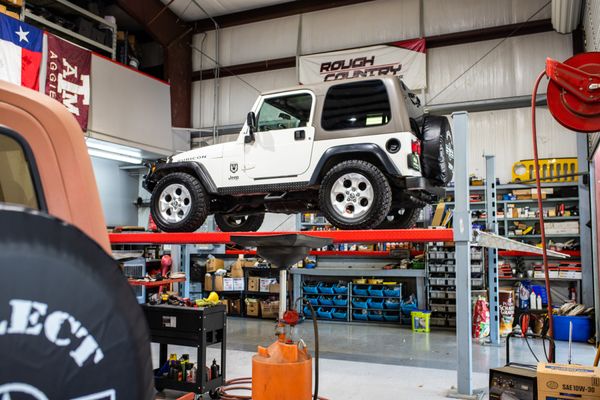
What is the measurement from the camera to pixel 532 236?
948 cm

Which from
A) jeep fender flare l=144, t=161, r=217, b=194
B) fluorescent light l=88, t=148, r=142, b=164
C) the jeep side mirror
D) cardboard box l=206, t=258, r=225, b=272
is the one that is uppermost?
fluorescent light l=88, t=148, r=142, b=164

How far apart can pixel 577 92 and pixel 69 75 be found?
937 centimetres

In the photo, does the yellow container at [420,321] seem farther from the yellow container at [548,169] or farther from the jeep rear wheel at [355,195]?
the jeep rear wheel at [355,195]

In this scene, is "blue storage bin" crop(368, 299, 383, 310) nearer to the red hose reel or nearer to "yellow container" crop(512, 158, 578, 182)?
"yellow container" crop(512, 158, 578, 182)

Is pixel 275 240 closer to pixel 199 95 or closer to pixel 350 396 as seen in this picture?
pixel 350 396

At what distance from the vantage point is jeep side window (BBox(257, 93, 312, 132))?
524 cm

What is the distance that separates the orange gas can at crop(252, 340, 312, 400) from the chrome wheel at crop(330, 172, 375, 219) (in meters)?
2.30

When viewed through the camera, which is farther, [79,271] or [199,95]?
[199,95]

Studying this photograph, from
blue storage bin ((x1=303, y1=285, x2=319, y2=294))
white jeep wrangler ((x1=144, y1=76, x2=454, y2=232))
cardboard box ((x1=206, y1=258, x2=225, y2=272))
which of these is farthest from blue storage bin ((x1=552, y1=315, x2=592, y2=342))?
cardboard box ((x1=206, y1=258, x2=225, y2=272))

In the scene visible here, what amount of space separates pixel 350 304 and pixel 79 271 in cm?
939

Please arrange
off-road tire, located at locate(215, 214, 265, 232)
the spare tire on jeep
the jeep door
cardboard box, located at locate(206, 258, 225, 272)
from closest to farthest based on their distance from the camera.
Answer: the spare tire on jeep, the jeep door, off-road tire, located at locate(215, 214, 265, 232), cardboard box, located at locate(206, 258, 225, 272)

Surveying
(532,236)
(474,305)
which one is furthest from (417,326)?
(532,236)

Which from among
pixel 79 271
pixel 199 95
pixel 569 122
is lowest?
pixel 79 271

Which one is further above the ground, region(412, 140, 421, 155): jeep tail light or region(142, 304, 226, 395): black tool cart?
region(412, 140, 421, 155): jeep tail light
